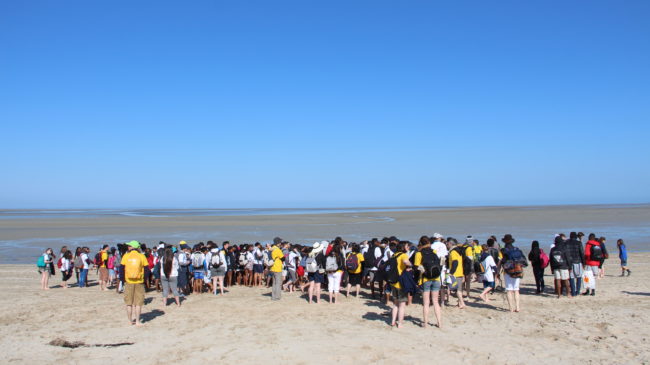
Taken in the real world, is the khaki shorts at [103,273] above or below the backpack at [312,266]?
below

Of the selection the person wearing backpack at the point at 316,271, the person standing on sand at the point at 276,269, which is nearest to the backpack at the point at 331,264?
the person wearing backpack at the point at 316,271

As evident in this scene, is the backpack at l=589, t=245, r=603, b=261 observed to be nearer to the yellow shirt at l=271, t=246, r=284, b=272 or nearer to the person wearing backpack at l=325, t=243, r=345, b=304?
the person wearing backpack at l=325, t=243, r=345, b=304

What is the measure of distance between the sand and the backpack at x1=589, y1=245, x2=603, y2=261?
93 centimetres

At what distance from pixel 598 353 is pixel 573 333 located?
1043 mm

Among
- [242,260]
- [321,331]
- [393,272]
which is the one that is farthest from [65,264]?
[393,272]

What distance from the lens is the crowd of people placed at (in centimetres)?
852

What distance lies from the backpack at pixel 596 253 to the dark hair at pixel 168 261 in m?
10.2

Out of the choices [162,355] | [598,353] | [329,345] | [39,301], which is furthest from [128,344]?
[598,353]

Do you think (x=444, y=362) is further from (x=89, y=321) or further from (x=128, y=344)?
(x=89, y=321)

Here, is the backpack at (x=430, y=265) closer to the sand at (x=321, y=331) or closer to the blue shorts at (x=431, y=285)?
the blue shorts at (x=431, y=285)

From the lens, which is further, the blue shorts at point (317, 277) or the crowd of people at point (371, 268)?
the blue shorts at point (317, 277)

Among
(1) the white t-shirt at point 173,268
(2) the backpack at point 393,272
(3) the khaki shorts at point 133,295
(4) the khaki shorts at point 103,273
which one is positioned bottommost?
(4) the khaki shorts at point 103,273

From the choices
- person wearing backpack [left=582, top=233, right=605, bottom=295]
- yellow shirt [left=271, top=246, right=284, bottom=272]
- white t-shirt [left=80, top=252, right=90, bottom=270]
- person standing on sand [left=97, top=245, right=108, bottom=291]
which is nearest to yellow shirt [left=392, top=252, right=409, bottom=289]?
yellow shirt [left=271, top=246, right=284, bottom=272]

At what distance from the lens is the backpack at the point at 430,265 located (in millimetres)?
8125
